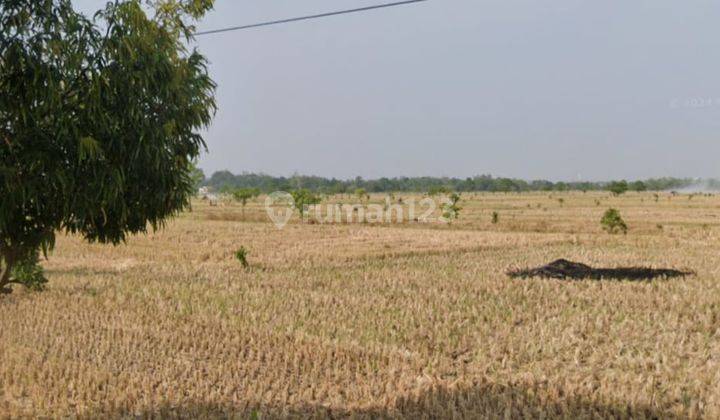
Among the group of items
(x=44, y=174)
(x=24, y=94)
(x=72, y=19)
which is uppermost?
(x=72, y=19)

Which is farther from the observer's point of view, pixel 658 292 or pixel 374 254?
pixel 374 254

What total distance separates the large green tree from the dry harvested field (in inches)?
124

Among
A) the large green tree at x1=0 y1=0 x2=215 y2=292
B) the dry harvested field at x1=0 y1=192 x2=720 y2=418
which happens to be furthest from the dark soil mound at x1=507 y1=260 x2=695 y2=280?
the large green tree at x1=0 y1=0 x2=215 y2=292

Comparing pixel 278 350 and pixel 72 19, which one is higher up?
pixel 72 19

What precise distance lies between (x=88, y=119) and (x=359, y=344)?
6.99 metres

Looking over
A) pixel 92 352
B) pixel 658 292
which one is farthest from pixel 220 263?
pixel 658 292

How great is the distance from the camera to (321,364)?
34.1 ft

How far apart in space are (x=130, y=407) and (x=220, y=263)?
57.7ft

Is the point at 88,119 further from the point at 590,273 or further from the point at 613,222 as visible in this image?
the point at 613,222

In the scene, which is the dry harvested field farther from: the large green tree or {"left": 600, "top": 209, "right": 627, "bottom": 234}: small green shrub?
{"left": 600, "top": 209, "right": 627, "bottom": 234}: small green shrub

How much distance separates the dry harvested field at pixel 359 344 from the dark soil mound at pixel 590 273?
1.14 m

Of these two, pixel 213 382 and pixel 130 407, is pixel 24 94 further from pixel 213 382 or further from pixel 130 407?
pixel 213 382

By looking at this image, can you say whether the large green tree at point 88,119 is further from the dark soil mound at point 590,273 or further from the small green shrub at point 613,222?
the small green shrub at point 613,222

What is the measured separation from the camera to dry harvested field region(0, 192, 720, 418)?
331 inches
